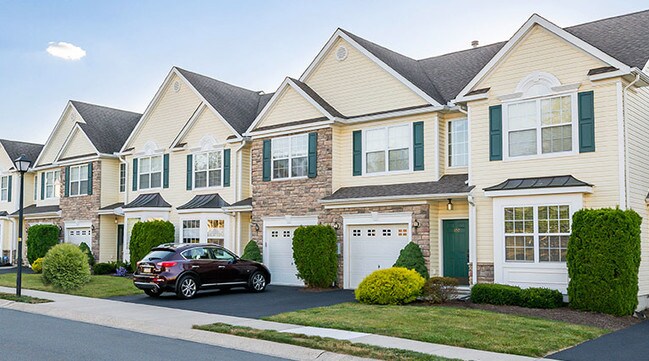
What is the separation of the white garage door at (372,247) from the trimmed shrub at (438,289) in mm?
3508

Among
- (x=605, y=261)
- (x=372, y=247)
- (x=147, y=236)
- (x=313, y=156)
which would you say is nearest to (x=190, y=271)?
(x=372, y=247)

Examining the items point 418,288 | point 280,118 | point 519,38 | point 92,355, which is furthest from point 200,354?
point 280,118

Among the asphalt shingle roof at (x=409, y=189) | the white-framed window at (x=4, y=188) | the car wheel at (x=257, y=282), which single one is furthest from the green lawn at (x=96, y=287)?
the white-framed window at (x=4, y=188)

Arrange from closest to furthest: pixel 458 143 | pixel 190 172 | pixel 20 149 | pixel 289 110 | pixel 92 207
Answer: pixel 458 143 → pixel 289 110 → pixel 190 172 → pixel 92 207 → pixel 20 149

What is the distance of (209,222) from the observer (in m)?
26.3

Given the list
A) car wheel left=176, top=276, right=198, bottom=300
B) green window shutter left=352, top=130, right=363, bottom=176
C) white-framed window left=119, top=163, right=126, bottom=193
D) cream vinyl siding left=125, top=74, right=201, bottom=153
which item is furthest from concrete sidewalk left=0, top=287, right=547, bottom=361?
white-framed window left=119, top=163, right=126, bottom=193

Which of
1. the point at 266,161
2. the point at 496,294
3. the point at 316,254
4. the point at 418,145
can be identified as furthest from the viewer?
the point at 266,161

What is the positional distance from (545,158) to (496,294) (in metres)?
3.84

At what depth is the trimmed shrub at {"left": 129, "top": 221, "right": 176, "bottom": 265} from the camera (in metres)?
26.7

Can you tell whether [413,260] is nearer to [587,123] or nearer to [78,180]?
[587,123]

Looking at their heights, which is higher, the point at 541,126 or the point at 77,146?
the point at 77,146

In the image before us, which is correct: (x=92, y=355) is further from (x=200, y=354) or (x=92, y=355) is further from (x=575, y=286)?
(x=575, y=286)

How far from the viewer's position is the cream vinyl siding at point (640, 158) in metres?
16.3

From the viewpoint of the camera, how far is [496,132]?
18.0 meters
